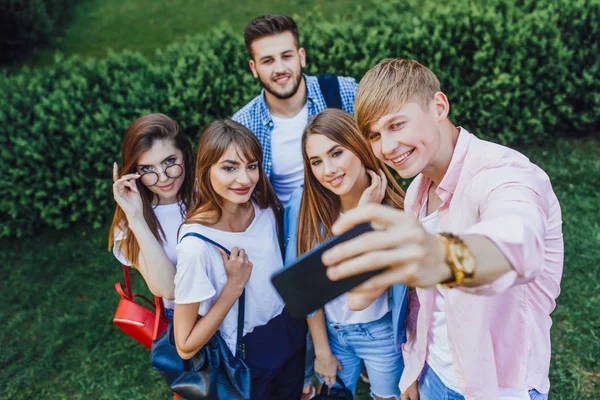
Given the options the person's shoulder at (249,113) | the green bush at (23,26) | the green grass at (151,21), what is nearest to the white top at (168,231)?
the person's shoulder at (249,113)

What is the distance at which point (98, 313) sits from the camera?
4379 millimetres

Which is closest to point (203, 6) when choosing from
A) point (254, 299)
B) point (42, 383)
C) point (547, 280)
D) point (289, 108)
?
point (289, 108)

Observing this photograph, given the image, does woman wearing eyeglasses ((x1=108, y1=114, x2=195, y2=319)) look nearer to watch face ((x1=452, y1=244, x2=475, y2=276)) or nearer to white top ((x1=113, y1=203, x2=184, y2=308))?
white top ((x1=113, y1=203, x2=184, y2=308))

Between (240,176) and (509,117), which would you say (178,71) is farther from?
(509,117)

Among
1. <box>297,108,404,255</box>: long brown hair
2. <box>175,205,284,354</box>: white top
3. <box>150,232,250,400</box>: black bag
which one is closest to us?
<box>175,205,284,354</box>: white top

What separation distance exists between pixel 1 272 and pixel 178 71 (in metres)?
2.89

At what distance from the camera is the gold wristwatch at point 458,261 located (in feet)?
3.24

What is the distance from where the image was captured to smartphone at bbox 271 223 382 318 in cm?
97

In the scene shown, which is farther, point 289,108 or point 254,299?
point 289,108

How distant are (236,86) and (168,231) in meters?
2.65

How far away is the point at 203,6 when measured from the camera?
400 inches

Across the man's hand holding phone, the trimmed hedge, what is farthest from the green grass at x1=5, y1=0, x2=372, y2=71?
the man's hand holding phone

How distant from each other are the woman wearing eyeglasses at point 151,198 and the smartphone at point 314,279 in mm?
1699

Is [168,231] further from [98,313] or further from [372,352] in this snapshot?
[98,313]
